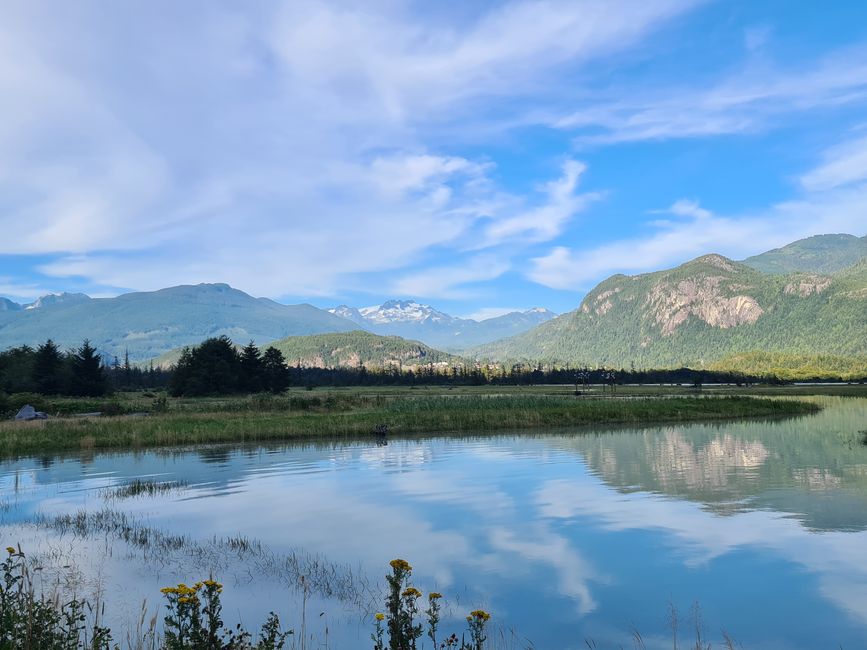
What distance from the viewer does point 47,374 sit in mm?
106000

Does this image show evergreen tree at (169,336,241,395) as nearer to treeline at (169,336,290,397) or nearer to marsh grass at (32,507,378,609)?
treeline at (169,336,290,397)

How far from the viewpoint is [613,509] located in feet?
90.7

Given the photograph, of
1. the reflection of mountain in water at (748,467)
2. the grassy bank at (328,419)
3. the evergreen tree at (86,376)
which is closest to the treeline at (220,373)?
the evergreen tree at (86,376)

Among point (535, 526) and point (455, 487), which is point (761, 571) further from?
point (455, 487)

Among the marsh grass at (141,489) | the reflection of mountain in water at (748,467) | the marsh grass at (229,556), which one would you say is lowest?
the reflection of mountain in water at (748,467)

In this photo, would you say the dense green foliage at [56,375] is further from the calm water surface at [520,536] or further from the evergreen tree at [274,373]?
the calm water surface at [520,536]

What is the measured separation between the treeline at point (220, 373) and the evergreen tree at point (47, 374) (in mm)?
18751

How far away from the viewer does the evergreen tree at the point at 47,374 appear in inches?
4106

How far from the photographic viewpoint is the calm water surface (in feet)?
51.6

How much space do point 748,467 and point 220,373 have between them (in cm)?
9546

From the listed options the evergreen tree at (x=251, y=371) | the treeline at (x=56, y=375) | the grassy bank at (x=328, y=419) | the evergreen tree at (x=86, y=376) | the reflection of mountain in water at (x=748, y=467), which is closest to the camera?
the reflection of mountain in water at (x=748, y=467)

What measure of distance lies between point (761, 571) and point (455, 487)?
17723 millimetres

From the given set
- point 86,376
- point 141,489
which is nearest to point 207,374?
point 86,376

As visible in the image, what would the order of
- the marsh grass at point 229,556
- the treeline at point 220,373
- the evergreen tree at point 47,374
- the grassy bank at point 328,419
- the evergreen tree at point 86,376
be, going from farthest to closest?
the treeline at point 220,373, the evergreen tree at point 86,376, the evergreen tree at point 47,374, the grassy bank at point 328,419, the marsh grass at point 229,556
